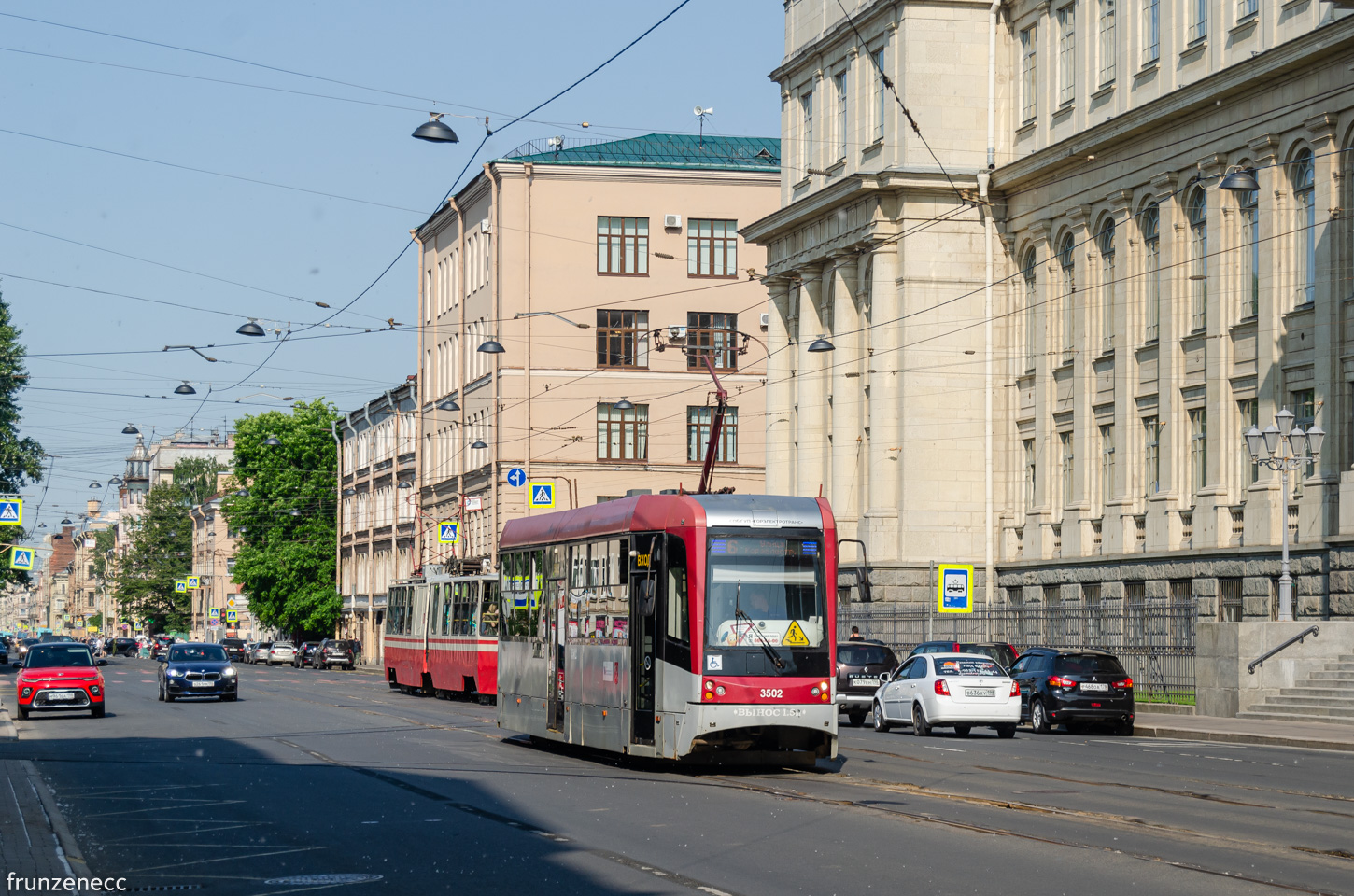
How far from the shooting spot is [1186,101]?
4103 centimetres

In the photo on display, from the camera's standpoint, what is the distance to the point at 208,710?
38.2 metres

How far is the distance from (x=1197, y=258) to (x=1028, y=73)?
34.5ft

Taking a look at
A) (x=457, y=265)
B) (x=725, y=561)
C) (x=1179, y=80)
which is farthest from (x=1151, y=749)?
(x=457, y=265)

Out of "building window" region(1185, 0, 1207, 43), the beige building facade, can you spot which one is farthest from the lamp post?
the beige building facade

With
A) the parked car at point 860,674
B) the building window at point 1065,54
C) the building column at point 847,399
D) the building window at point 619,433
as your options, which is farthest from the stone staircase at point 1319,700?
the building window at point 619,433

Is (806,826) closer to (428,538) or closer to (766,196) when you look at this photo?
(766,196)

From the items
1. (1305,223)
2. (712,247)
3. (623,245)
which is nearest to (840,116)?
(712,247)

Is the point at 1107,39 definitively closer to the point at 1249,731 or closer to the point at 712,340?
the point at 1249,731

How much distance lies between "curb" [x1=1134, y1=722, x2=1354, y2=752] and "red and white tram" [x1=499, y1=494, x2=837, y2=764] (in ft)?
34.8

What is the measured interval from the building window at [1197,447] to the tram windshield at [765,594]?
23545mm

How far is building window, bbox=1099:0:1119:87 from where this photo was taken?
149 feet

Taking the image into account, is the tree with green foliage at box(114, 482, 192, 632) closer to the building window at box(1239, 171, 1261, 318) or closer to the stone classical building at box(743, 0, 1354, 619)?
the stone classical building at box(743, 0, 1354, 619)

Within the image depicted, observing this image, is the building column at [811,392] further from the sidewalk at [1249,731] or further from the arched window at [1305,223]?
the sidewalk at [1249,731]

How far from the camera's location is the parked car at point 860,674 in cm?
3525
